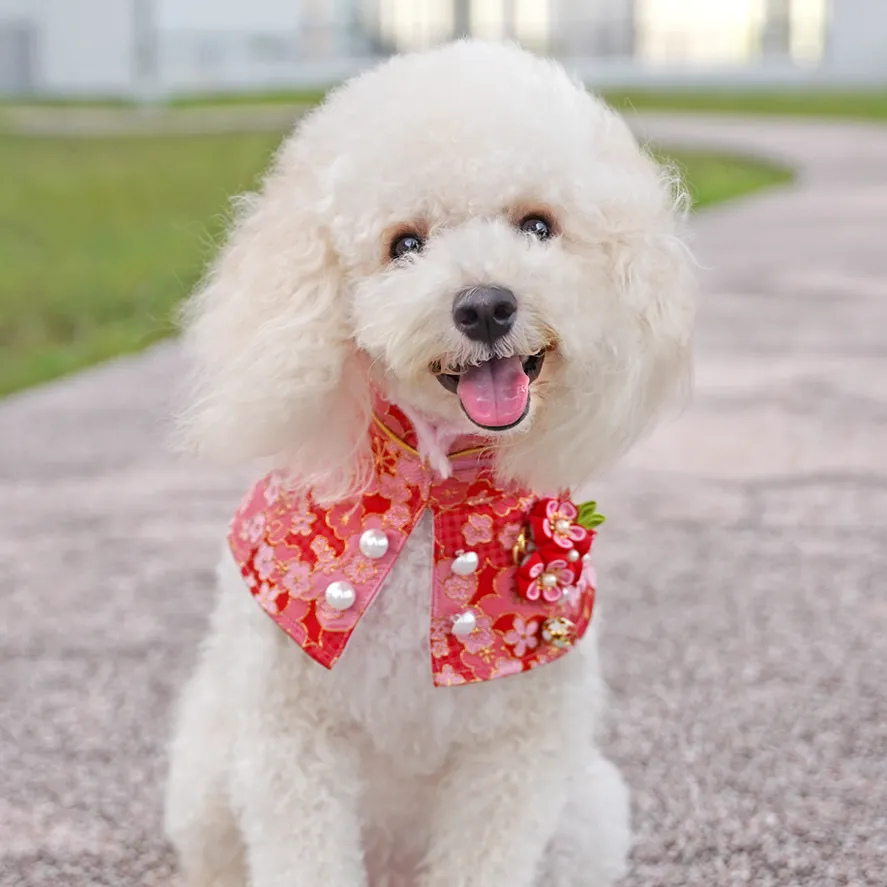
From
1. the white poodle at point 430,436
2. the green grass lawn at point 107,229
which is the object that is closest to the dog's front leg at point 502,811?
the white poodle at point 430,436

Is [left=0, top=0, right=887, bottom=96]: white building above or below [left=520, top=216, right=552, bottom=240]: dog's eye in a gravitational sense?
below

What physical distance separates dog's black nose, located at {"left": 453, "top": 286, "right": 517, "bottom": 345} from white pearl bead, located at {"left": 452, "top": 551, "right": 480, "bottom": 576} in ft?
1.29

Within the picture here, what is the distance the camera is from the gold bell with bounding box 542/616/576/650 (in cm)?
234

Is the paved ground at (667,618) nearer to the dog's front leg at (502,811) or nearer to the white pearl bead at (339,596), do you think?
the dog's front leg at (502,811)

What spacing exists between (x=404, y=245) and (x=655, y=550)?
256cm

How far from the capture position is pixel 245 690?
2.37m

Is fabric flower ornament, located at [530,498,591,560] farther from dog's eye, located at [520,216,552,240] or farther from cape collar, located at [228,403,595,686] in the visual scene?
dog's eye, located at [520,216,552,240]

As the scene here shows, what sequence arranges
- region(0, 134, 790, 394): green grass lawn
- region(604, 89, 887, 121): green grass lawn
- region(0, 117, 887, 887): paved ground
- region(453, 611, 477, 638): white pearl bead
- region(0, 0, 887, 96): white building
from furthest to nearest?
1. region(0, 0, 887, 96): white building
2. region(604, 89, 887, 121): green grass lawn
3. region(0, 134, 790, 394): green grass lawn
4. region(0, 117, 887, 887): paved ground
5. region(453, 611, 477, 638): white pearl bead

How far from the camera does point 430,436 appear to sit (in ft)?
7.47

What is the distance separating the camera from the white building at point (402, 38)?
Answer: 33.4m

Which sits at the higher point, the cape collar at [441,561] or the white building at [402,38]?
the cape collar at [441,561]

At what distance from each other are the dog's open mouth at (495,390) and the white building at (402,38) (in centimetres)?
3162

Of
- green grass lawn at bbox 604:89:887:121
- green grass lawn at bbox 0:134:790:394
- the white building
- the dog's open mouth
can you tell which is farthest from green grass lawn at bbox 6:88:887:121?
the dog's open mouth

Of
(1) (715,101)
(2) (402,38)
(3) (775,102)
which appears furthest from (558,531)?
(2) (402,38)
